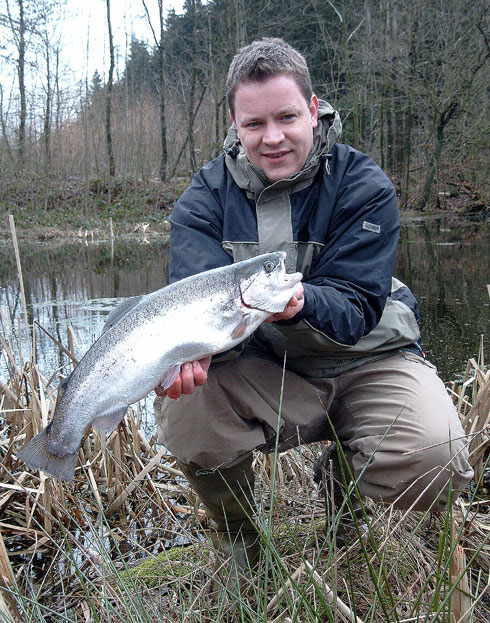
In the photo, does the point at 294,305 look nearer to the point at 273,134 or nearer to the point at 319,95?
the point at 273,134

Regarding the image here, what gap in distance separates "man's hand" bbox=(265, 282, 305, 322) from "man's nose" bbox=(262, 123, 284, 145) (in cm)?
78

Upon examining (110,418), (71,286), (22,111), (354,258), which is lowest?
(71,286)

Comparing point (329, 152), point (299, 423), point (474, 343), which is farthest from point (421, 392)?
point (474, 343)

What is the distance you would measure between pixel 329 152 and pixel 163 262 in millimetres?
10677

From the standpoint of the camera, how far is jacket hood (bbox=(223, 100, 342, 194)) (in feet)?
10.0

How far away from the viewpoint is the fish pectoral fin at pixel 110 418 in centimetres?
250

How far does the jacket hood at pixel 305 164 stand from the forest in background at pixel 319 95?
1785cm

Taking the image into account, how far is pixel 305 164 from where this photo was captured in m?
3.07

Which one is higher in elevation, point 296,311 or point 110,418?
point 296,311

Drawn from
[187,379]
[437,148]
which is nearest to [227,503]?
[187,379]

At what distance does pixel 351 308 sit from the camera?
8.98ft

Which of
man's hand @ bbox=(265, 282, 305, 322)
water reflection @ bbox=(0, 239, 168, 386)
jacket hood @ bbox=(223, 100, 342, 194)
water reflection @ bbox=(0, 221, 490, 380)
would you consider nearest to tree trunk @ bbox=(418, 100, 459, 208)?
water reflection @ bbox=(0, 221, 490, 380)

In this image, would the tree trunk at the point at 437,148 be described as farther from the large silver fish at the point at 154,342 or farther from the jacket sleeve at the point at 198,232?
the large silver fish at the point at 154,342

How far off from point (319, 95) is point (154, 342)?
27270 millimetres
